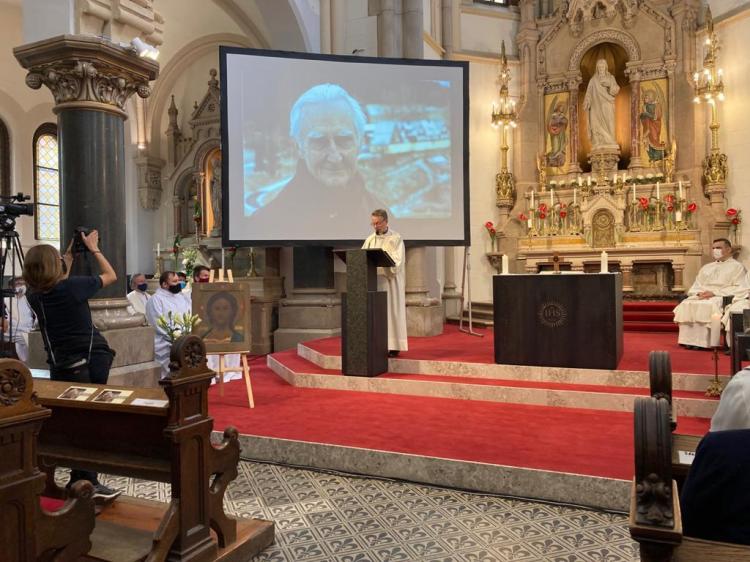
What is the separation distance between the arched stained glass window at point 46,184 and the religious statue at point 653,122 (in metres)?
Answer: 12.7

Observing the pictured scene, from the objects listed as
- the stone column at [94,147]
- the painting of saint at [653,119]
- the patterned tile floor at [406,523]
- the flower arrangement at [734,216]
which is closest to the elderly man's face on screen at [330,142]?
the stone column at [94,147]

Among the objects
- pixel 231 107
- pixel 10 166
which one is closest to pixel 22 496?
pixel 231 107

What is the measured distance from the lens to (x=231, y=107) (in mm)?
7746

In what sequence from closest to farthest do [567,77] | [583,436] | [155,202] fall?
[583,436] → [567,77] → [155,202]

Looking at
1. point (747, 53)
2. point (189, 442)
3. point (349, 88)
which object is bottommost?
point (189, 442)

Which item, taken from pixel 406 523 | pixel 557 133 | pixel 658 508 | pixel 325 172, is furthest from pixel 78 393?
pixel 557 133

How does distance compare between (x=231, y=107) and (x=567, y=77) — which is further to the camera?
(x=567, y=77)

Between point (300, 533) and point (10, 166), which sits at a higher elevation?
point (10, 166)

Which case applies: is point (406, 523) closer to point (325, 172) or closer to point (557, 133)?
point (325, 172)

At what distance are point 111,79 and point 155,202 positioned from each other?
8.89 metres

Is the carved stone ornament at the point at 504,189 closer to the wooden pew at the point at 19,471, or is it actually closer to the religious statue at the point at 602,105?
the religious statue at the point at 602,105

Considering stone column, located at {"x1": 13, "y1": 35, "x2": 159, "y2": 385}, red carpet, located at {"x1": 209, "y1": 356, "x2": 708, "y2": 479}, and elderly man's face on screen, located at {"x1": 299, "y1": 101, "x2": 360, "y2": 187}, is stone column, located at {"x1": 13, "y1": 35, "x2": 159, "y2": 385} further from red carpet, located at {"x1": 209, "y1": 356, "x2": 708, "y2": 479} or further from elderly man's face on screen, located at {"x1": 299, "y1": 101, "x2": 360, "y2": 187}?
elderly man's face on screen, located at {"x1": 299, "y1": 101, "x2": 360, "y2": 187}

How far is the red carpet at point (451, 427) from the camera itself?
154 inches

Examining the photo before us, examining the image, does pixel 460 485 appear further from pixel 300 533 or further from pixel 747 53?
pixel 747 53
